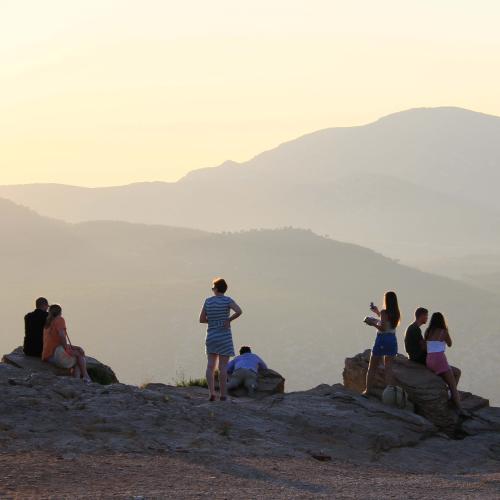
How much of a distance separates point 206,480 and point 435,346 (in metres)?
6.43

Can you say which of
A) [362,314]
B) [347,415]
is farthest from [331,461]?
[362,314]

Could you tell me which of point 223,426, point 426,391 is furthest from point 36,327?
point 426,391

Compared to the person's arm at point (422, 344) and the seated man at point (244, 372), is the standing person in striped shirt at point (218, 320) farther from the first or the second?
the person's arm at point (422, 344)

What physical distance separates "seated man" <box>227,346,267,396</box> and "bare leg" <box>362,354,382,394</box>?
1893 millimetres

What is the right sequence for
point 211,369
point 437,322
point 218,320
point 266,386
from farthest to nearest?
point 266,386
point 437,322
point 211,369
point 218,320

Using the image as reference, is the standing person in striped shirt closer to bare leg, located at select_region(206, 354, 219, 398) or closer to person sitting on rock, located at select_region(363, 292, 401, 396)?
bare leg, located at select_region(206, 354, 219, 398)

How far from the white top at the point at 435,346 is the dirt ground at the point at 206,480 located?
146 inches

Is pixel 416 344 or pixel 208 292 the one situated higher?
pixel 208 292

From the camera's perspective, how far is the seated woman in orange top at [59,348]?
15.6 meters

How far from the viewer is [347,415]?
15.5 metres

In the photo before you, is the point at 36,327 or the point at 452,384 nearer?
the point at 36,327

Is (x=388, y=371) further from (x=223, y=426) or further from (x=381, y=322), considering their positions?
(x=223, y=426)

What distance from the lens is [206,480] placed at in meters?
11.0

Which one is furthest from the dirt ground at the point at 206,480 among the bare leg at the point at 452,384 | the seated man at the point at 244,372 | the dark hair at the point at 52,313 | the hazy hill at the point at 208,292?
the hazy hill at the point at 208,292
